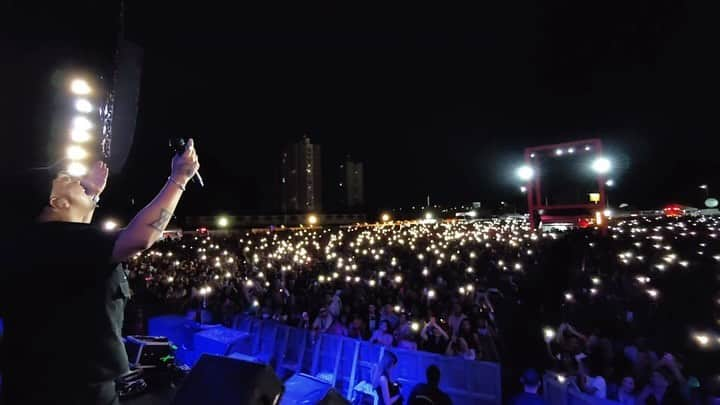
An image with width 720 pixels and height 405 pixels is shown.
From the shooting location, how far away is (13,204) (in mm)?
1407

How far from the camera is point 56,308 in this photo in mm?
1296

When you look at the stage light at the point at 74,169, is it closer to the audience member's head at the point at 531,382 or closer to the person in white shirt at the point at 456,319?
the audience member's head at the point at 531,382

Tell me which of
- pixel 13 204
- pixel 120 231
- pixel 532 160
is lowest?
pixel 120 231

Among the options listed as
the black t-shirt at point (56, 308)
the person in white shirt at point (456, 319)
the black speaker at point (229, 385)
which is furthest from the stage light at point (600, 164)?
the black t-shirt at point (56, 308)

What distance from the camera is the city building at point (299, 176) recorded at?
87.2m

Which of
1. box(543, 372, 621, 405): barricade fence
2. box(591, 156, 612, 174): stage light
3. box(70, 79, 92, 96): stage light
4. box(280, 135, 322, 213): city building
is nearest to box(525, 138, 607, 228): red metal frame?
box(591, 156, 612, 174): stage light

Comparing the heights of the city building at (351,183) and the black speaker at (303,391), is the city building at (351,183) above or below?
above

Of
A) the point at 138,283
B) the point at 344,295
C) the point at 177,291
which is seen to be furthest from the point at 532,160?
the point at 138,283

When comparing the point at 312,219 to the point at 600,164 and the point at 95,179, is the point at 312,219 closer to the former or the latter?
the point at 600,164

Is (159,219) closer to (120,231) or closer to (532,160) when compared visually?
(120,231)

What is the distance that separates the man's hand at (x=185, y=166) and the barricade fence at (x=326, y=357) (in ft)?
17.0

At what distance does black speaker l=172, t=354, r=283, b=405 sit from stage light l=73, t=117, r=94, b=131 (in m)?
3.62

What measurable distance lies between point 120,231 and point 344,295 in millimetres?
9308

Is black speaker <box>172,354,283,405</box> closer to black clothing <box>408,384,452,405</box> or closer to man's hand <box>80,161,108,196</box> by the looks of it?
man's hand <box>80,161,108,196</box>
